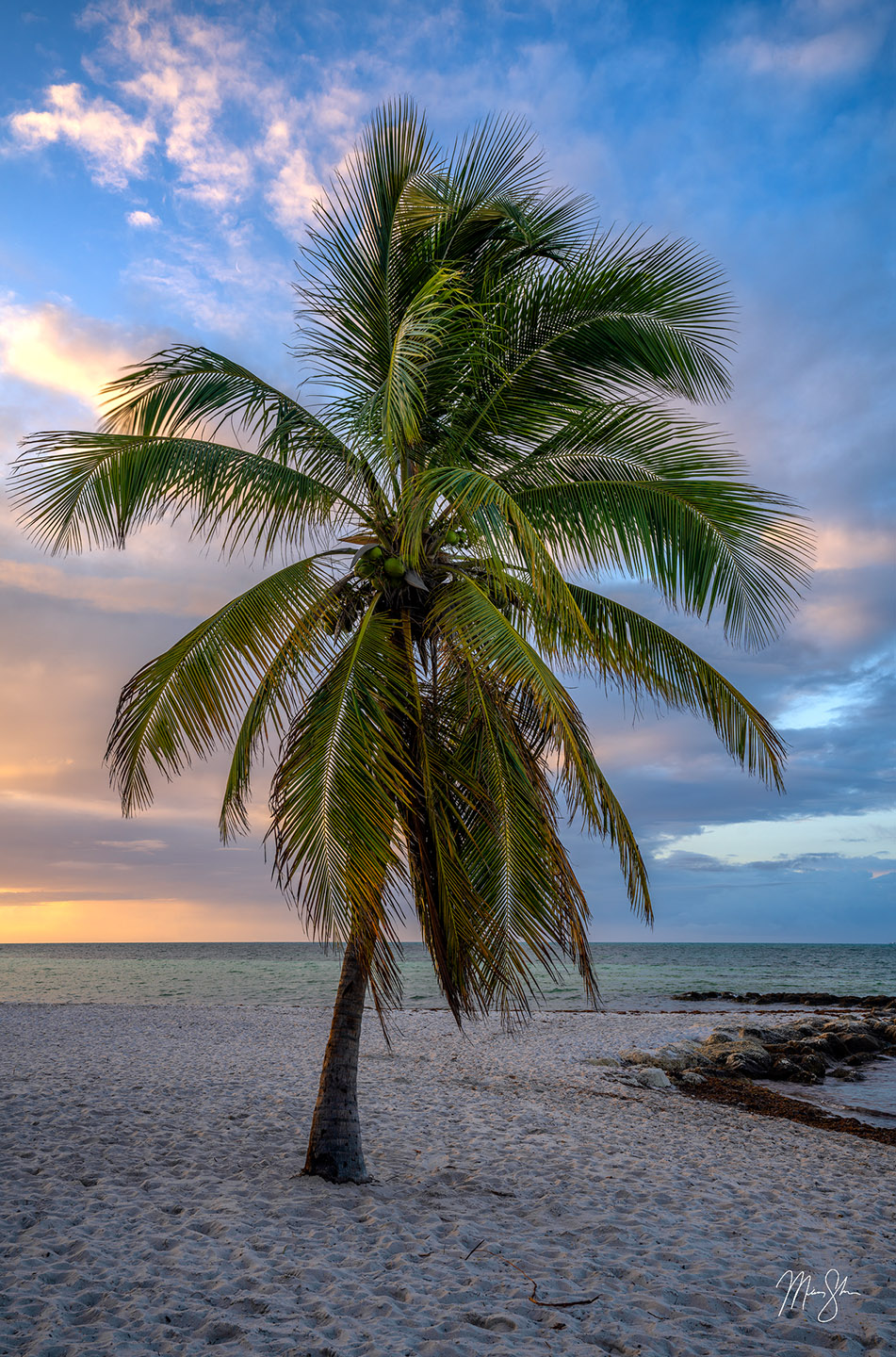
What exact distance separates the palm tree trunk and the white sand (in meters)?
0.18

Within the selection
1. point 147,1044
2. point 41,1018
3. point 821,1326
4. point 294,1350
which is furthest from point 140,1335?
point 41,1018

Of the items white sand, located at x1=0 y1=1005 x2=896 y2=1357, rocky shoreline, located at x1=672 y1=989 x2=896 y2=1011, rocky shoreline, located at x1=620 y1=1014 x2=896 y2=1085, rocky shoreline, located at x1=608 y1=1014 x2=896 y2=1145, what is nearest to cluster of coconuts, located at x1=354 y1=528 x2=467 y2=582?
white sand, located at x1=0 y1=1005 x2=896 y2=1357

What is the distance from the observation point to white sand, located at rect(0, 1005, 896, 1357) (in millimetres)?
3688

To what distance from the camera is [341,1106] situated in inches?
223

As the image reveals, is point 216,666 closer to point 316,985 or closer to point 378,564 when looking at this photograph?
point 378,564

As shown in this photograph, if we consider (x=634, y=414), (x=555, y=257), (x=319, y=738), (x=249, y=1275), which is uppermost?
(x=555, y=257)

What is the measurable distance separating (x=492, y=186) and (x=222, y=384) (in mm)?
2548

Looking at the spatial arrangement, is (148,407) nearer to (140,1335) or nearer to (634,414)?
(634,414)

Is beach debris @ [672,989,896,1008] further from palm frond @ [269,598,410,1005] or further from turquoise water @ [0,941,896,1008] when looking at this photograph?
palm frond @ [269,598,410,1005]

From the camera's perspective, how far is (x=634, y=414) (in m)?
A: 5.99

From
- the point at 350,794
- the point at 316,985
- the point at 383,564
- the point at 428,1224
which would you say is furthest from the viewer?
the point at 316,985

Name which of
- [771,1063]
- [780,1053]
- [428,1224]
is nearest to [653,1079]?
[771,1063]

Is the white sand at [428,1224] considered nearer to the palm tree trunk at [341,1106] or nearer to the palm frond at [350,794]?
the palm tree trunk at [341,1106]
